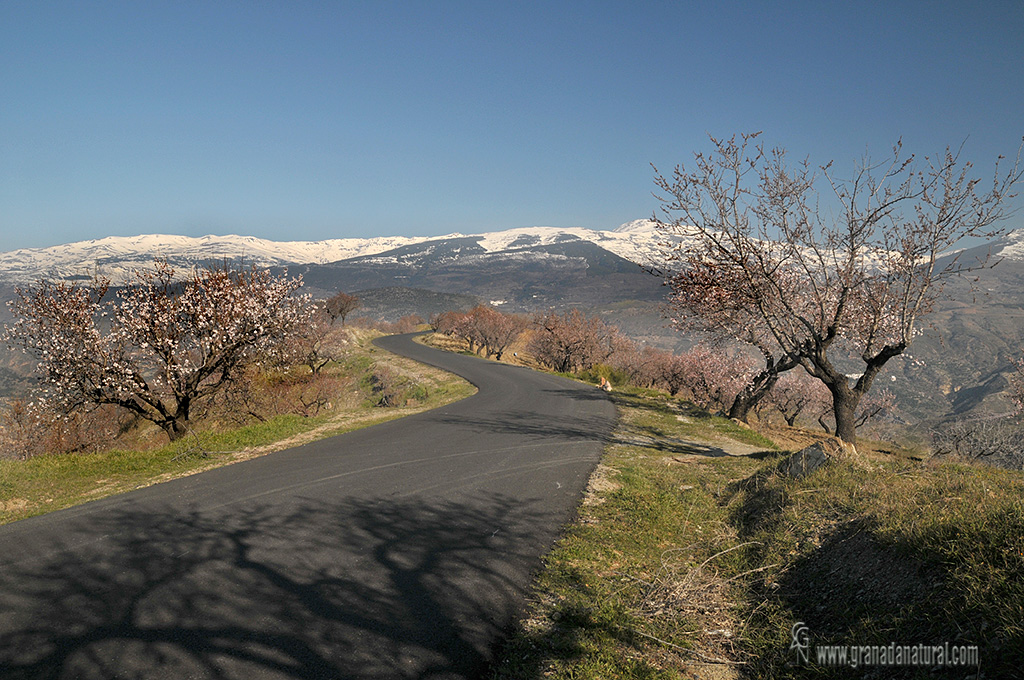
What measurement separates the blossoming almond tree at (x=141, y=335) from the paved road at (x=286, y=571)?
21.7 feet

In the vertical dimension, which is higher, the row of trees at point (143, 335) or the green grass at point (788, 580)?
the row of trees at point (143, 335)

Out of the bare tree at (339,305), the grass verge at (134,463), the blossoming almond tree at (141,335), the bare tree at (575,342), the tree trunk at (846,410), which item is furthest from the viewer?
the bare tree at (339,305)

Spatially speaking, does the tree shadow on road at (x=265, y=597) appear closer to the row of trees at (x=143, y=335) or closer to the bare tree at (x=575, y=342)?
the row of trees at (x=143, y=335)

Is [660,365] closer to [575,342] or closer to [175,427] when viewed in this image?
[575,342]

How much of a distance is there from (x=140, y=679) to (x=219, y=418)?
22414 mm

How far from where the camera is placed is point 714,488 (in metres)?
10.2

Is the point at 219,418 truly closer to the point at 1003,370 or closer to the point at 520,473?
the point at 520,473

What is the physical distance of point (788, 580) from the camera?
18.6 ft

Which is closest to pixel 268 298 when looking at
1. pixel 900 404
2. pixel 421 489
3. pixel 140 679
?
pixel 421 489

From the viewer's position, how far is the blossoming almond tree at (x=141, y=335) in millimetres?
14328

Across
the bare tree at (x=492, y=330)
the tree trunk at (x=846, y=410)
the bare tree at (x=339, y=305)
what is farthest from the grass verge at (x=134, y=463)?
the bare tree at (x=339, y=305)

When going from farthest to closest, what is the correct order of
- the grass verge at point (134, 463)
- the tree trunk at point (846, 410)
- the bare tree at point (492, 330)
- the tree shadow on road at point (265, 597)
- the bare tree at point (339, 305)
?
the bare tree at point (492, 330)
the bare tree at point (339, 305)
the tree trunk at point (846, 410)
the grass verge at point (134, 463)
the tree shadow on road at point (265, 597)

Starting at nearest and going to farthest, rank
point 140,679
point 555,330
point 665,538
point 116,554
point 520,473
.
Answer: point 140,679 < point 116,554 < point 665,538 < point 520,473 < point 555,330

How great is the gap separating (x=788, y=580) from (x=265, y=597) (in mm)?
6063
